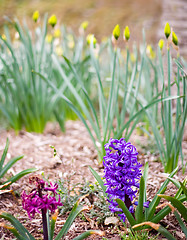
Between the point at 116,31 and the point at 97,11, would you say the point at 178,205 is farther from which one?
the point at 97,11

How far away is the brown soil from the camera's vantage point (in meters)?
1.36

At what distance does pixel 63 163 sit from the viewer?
1.86 meters

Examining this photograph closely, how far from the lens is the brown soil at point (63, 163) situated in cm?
136

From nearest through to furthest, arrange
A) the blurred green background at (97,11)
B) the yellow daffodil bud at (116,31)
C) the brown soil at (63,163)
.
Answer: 1. the brown soil at (63,163)
2. the yellow daffodil bud at (116,31)
3. the blurred green background at (97,11)

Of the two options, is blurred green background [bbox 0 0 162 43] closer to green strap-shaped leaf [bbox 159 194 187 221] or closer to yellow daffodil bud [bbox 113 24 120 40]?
yellow daffodil bud [bbox 113 24 120 40]

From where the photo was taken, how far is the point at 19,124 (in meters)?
2.61

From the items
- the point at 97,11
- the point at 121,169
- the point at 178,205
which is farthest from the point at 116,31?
the point at 97,11

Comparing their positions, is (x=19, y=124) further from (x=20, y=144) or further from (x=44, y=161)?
(x=44, y=161)

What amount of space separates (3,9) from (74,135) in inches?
288

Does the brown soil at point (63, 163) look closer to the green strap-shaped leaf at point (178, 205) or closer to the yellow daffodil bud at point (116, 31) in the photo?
the green strap-shaped leaf at point (178, 205)

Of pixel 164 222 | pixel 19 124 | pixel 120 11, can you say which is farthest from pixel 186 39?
pixel 120 11

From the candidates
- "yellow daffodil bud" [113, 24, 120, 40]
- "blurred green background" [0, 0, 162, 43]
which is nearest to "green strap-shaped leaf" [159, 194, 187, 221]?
"yellow daffodil bud" [113, 24, 120, 40]

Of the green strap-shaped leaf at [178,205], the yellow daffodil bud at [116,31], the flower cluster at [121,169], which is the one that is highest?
the yellow daffodil bud at [116,31]

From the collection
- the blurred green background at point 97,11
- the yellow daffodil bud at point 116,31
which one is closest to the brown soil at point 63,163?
the yellow daffodil bud at point 116,31
